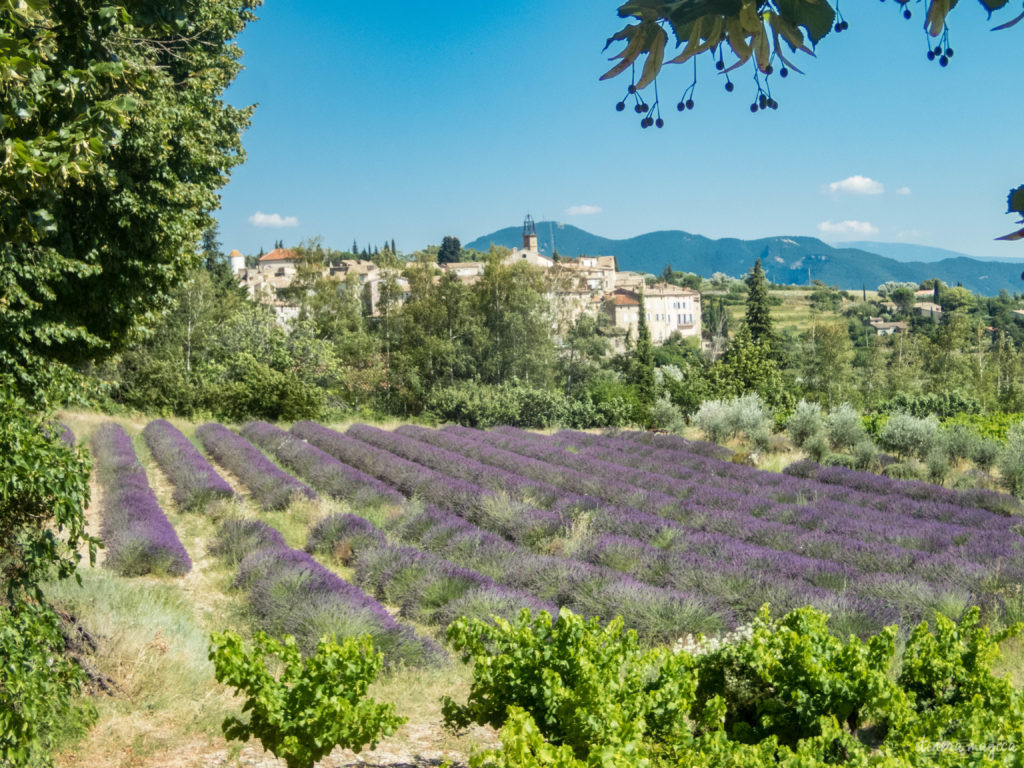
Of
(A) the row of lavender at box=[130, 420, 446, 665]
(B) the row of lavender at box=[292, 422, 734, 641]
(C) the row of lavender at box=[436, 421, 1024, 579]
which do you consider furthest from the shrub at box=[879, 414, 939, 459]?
(A) the row of lavender at box=[130, 420, 446, 665]

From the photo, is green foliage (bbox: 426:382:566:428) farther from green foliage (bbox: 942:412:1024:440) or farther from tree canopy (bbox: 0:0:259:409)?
tree canopy (bbox: 0:0:259:409)

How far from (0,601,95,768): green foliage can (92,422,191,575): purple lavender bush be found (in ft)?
14.8

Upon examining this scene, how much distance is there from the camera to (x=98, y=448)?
15.9 metres

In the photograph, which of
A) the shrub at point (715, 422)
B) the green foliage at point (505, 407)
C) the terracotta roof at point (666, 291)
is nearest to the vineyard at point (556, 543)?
the shrub at point (715, 422)

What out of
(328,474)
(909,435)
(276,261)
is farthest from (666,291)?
(328,474)

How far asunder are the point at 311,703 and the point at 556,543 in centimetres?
585

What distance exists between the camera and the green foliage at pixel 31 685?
10.1ft

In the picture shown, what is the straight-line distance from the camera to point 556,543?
8766 millimetres

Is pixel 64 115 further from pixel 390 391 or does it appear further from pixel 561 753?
pixel 390 391

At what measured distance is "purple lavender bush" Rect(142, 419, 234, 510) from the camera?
11.6 meters

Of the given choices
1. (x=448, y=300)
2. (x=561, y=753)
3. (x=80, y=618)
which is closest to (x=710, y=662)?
(x=561, y=753)

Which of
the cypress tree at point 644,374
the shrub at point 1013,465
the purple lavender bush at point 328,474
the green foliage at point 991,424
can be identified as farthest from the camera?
the cypress tree at point 644,374

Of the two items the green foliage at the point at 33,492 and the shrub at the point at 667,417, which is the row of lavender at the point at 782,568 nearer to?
the green foliage at the point at 33,492

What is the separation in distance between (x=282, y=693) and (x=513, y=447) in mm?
14283
